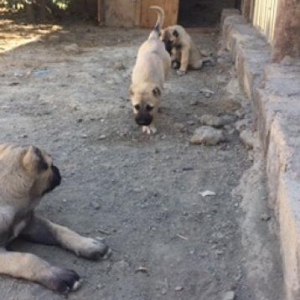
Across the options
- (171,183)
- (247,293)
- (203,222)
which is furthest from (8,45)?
(247,293)

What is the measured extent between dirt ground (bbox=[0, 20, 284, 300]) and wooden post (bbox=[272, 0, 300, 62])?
2.97 feet

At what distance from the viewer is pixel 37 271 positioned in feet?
11.7

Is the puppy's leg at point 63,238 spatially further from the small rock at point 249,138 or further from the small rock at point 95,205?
the small rock at point 249,138

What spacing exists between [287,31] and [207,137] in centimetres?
127

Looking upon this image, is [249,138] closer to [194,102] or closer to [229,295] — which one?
[194,102]

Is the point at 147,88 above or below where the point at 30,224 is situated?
above

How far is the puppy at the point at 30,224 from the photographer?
3582 millimetres

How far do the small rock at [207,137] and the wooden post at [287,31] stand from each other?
0.94m

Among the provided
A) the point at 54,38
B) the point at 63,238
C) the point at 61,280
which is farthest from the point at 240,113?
the point at 54,38

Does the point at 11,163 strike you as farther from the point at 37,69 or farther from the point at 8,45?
the point at 8,45

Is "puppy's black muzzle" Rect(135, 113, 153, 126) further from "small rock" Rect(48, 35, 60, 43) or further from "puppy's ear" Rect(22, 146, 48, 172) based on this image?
"small rock" Rect(48, 35, 60, 43)

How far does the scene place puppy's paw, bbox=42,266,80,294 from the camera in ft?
11.5

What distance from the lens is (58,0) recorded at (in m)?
11.8

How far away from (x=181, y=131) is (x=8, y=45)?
5200 mm
